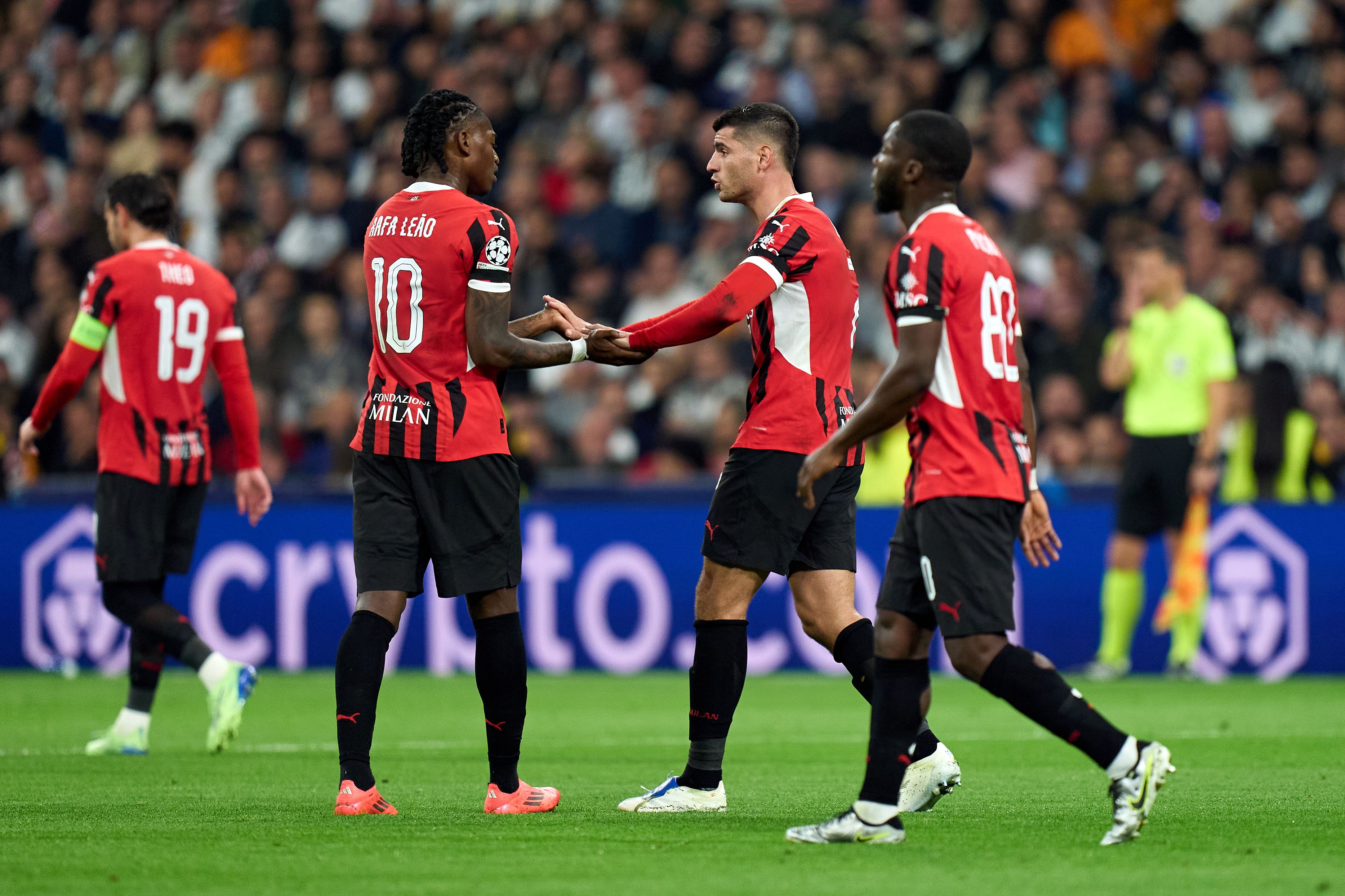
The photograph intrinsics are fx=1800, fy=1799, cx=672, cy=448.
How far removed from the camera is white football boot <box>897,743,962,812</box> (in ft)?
18.6

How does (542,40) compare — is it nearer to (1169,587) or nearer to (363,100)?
(363,100)

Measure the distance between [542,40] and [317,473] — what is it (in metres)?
5.36

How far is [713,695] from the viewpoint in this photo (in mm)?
5801

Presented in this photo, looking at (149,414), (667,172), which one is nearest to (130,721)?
(149,414)

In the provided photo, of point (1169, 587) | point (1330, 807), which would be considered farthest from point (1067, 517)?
point (1330, 807)

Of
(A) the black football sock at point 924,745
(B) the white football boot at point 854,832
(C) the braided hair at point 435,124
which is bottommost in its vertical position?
(B) the white football boot at point 854,832

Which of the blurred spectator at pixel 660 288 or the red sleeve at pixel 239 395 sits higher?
the blurred spectator at pixel 660 288

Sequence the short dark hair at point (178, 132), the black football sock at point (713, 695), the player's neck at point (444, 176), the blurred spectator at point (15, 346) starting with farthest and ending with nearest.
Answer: the short dark hair at point (178, 132), the blurred spectator at point (15, 346), the player's neck at point (444, 176), the black football sock at point (713, 695)

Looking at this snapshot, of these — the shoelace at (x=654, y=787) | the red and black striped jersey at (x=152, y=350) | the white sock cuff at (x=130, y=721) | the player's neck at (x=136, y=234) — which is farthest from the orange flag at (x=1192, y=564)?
the player's neck at (x=136, y=234)

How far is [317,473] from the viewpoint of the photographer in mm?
14539

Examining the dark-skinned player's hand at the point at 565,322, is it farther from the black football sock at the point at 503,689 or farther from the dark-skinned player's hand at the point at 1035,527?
the dark-skinned player's hand at the point at 1035,527

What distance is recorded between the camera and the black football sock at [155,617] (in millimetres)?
7707

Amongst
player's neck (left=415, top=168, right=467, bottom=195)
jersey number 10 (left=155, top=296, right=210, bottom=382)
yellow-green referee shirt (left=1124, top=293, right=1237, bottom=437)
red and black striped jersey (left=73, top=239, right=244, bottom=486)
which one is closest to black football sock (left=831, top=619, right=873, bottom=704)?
player's neck (left=415, top=168, right=467, bottom=195)

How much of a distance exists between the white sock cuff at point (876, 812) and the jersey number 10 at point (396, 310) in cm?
205
